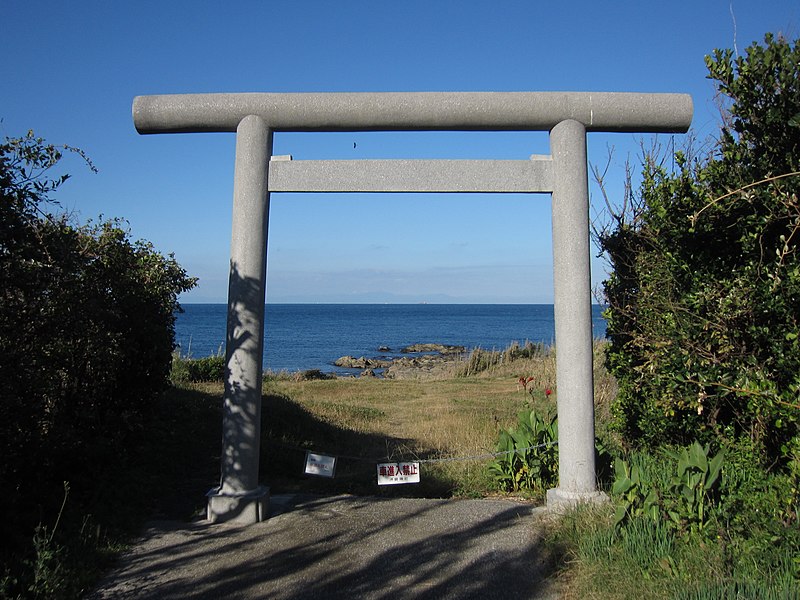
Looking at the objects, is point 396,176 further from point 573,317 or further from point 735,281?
point 735,281

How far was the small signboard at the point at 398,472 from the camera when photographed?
5.64 meters

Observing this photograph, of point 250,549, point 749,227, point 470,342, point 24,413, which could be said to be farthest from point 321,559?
point 470,342

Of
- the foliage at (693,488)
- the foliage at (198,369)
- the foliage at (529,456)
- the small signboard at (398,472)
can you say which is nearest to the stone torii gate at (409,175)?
the foliage at (529,456)

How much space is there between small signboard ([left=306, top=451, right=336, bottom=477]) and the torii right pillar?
1.90 metres

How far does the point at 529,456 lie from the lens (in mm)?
6137

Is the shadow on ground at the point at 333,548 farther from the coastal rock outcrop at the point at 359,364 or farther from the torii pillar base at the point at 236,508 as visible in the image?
the coastal rock outcrop at the point at 359,364

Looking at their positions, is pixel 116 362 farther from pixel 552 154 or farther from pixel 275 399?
pixel 275 399

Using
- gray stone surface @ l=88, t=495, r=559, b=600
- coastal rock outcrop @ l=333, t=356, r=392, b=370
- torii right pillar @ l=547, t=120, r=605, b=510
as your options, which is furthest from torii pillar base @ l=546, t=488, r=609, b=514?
coastal rock outcrop @ l=333, t=356, r=392, b=370

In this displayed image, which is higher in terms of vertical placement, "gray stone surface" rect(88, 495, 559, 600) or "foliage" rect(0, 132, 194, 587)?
"foliage" rect(0, 132, 194, 587)

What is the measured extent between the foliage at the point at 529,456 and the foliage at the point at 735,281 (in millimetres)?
917

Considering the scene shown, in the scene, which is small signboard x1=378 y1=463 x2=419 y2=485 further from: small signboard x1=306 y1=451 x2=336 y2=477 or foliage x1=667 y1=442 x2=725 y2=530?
foliage x1=667 y1=442 x2=725 y2=530

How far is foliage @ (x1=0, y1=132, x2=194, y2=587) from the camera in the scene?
165 inches

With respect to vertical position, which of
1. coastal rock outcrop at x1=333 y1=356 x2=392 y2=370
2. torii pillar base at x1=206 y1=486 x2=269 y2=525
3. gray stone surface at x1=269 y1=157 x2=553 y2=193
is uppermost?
gray stone surface at x1=269 y1=157 x2=553 y2=193

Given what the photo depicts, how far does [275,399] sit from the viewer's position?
39.1 ft
